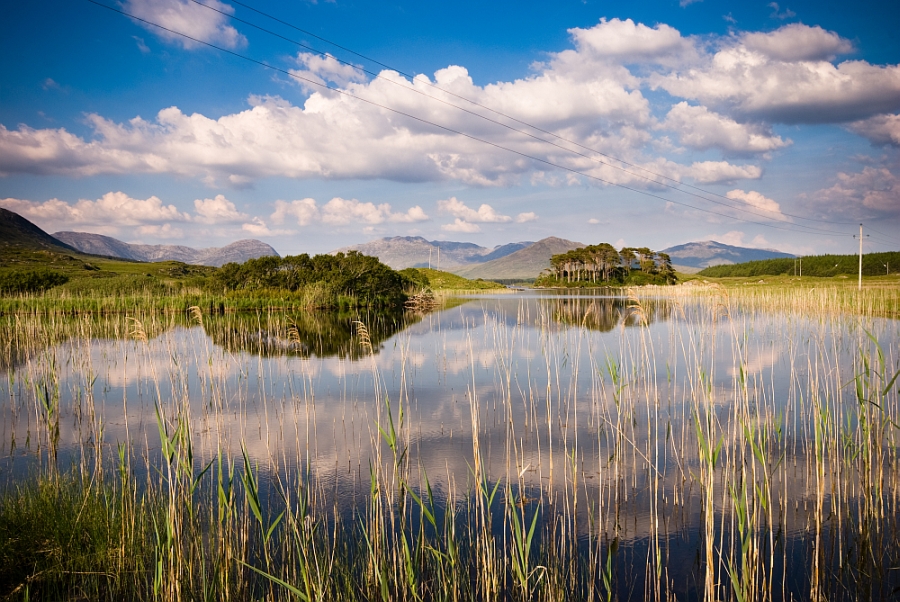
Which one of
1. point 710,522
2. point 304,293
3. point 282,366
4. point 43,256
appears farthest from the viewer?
point 43,256

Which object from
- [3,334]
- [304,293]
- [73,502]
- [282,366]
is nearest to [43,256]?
[304,293]

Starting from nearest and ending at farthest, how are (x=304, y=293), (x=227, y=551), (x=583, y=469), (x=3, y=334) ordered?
(x=227, y=551) < (x=583, y=469) < (x=3, y=334) < (x=304, y=293)

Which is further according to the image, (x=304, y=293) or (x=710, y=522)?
(x=304, y=293)

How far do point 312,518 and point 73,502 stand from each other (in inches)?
78.9

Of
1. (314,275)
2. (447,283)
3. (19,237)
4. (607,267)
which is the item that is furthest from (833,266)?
(19,237)

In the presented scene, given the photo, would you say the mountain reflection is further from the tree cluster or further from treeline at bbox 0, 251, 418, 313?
the tree cluster

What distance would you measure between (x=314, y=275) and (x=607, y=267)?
7421cm

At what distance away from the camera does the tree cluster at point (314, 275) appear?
1292 inches

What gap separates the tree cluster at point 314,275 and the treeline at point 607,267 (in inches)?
2457

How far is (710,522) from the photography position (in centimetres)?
326

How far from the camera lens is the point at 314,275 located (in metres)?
34.2

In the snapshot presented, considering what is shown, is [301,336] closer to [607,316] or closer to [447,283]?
[607,316]

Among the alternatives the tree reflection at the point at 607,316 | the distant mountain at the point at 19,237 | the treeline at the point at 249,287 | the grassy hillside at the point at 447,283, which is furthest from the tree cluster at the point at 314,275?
the distant mountain at the point at 19,237

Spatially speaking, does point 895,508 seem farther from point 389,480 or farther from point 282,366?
point 282,366
